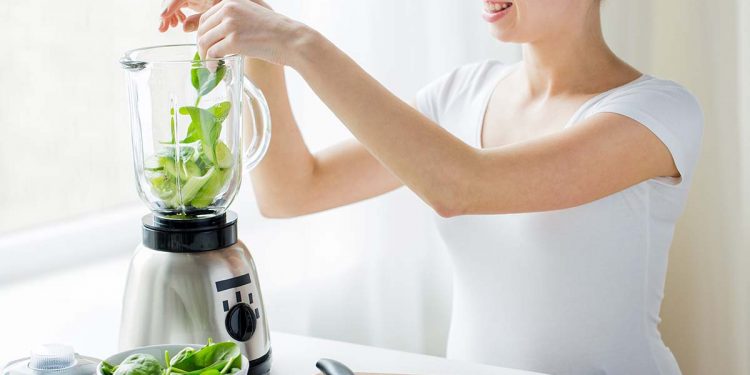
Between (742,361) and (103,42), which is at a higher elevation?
(103,42)

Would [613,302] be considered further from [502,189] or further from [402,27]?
[402,27]

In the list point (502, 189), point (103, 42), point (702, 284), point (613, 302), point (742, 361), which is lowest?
point (742, 361)

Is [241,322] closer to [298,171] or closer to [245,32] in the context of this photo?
[245,32]

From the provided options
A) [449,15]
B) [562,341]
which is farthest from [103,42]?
[562,341]

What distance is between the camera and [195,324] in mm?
1032

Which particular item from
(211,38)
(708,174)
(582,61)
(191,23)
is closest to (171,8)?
(191,23)

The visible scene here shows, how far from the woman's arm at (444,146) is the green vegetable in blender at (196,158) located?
65mm

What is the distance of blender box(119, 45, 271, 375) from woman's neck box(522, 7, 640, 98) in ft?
1.83

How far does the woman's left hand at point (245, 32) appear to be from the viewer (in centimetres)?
109

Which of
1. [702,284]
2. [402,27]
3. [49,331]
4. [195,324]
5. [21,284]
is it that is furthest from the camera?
[702,284]

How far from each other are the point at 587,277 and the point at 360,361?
390mm

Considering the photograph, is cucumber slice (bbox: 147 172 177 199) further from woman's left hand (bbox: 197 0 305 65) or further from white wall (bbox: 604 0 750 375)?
white wall (bbox: 604 0 750 375)

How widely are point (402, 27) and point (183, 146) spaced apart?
95 cm

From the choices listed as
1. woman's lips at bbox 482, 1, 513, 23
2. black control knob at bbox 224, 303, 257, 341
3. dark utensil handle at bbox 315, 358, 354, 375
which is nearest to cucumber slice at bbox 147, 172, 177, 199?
black control knob at bbox 224, 303, 257, 341
